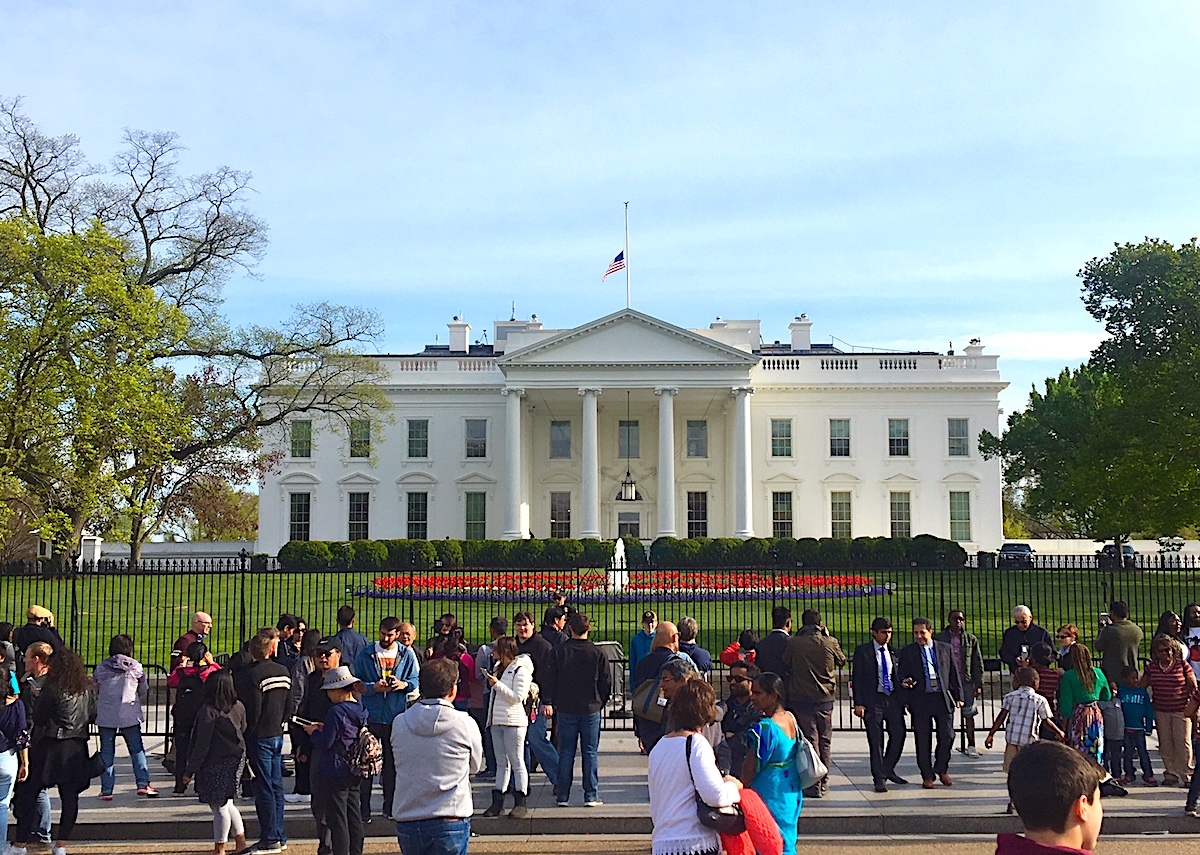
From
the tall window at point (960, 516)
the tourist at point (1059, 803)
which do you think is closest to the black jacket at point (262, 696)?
the tourist at point (1059, 803)

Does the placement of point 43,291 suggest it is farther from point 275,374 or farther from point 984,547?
point 984,547

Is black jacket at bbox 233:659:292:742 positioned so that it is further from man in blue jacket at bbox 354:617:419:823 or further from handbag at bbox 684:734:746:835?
handbag at bbox 684:734:746:835

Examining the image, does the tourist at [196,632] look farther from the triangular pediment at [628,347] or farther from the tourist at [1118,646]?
the triangular pediment at [628,347]

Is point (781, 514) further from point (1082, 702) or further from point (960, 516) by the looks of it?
point (1082, 702)

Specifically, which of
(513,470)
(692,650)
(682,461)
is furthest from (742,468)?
(692,650)

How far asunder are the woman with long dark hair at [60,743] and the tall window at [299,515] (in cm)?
4483

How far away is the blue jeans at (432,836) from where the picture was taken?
19.4ft

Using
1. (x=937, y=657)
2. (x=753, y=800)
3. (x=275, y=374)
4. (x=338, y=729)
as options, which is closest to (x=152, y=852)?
(x=338, y=729)

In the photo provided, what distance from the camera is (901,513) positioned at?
52188mm

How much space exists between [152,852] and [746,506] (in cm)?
4097

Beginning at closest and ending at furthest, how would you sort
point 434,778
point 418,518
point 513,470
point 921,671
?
Result: point 434,778 < point 921,671 < point 513,470 < point 418,518

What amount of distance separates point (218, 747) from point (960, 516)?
4841 cm

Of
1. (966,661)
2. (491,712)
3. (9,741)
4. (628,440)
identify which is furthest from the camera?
(628,440)

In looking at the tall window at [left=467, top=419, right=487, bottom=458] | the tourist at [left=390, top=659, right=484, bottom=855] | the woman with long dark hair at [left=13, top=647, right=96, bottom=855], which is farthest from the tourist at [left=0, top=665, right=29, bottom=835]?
the tall window at [left=467, top=419, right=487, bottom=458]
